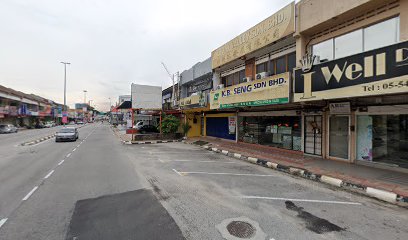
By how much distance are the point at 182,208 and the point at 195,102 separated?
16.1 meters

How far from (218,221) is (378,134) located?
8.62m

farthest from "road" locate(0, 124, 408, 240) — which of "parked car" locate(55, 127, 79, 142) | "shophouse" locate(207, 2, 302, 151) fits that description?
"parked car" locate(55, 127, 79, 142)

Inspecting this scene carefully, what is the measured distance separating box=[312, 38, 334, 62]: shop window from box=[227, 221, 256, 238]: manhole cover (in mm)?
9096

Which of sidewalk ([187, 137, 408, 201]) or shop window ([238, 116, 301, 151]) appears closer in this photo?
sidewalk ([187, 137, 408, 201])

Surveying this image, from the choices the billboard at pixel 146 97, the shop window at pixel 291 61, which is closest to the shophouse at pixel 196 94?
the billboard at pixel 146 97

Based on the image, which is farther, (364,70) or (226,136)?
(226,136)

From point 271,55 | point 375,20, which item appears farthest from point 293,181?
point 271,55

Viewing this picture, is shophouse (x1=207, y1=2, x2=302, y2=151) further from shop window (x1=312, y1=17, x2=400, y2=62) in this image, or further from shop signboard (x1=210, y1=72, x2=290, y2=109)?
shop window (x1=312, y1=17, x2=400, y2=62)

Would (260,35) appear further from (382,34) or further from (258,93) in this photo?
(382,34)

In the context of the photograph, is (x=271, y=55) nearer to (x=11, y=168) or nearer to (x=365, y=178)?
(x=365, y=178)

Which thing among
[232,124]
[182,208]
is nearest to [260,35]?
[232,124]

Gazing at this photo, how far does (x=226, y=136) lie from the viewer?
21.0m

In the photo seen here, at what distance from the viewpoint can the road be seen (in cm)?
448

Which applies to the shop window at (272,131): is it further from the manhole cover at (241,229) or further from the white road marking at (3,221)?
the white road marking at (3,221)
